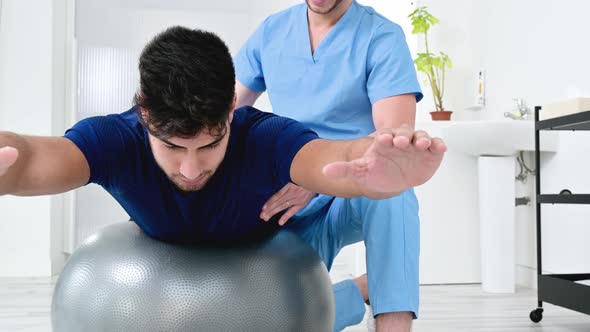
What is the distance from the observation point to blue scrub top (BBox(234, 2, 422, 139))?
157 cm

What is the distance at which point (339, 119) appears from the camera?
162 cm

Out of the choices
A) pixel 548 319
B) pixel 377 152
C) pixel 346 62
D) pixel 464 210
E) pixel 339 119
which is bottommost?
pixel 548 319

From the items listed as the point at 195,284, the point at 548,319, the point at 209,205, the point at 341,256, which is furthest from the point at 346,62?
the point at 341,256

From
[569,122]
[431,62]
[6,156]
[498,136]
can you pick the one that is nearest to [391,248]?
[6,156]

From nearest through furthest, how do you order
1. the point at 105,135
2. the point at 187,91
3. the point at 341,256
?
the point at 187,91 → the point at 105,135 → the point at 341,256

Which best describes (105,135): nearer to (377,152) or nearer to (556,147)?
(377,152)

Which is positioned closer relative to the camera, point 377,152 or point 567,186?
point 377,152

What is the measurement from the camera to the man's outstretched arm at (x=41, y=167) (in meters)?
0.94

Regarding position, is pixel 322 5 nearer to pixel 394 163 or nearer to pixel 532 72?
pixel 394 163

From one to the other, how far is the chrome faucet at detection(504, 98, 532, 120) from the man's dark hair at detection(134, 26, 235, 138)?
238 centimetres

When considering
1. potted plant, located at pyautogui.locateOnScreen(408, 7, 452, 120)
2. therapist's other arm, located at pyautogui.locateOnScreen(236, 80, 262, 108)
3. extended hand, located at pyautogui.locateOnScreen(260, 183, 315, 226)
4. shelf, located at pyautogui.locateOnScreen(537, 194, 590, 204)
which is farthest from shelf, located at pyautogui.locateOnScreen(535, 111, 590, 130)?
potted plant, located at pyautogui.locateOnScreen(408, 7, 452, 120)

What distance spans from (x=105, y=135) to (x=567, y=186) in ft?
7.71

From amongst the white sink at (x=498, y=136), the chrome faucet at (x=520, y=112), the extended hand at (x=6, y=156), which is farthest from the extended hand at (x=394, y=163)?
the chrome faucet at (x=520, y=112)

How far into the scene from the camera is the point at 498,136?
2848 mm
